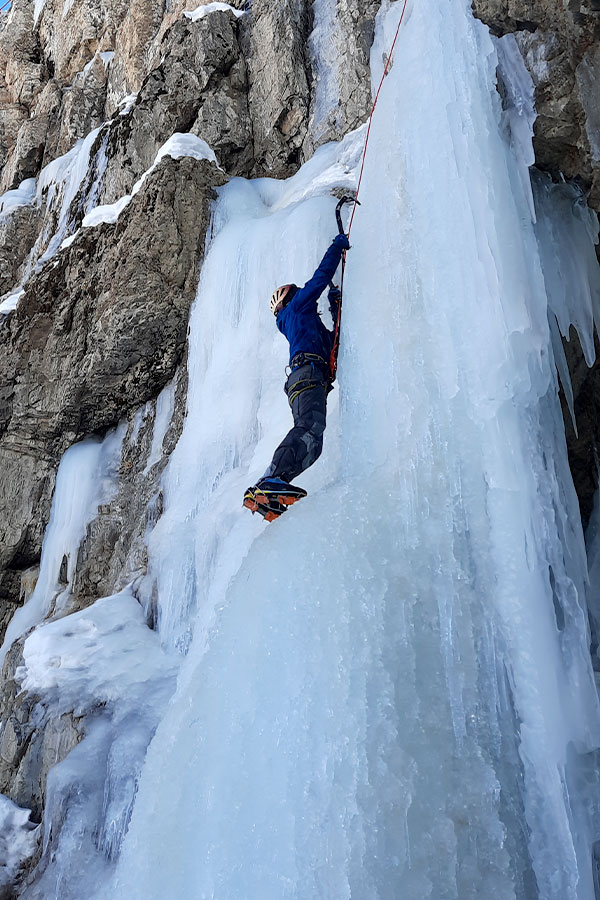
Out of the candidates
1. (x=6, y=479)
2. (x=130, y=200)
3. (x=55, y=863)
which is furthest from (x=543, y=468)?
(x=6, y=479)

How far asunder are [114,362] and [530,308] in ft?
15.8

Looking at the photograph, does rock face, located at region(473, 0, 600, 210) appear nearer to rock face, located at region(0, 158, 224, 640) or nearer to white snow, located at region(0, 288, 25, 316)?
rock face, located at region(0, 158, 224, 640)

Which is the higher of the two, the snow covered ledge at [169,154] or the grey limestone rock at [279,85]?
the grey limestone rock at [279,85]

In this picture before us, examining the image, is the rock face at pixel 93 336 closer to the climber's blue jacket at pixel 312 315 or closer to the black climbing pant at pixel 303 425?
the climber's blue jacket at pixel 312 315

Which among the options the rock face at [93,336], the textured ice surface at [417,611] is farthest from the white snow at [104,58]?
the textured ice surface at [417,611]

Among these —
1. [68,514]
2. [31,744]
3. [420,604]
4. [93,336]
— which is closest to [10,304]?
[93,336]

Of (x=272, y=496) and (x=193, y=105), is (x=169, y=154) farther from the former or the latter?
(x=272, y=496)

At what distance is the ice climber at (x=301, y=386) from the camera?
333 cm

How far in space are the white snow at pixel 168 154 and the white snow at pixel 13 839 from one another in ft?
18.0

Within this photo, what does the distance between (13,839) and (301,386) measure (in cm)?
313

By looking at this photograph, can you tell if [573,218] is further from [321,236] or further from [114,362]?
[114,362]

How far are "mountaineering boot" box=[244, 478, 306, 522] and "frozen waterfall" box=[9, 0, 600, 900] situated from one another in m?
0.20

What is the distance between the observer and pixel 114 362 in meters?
6.87

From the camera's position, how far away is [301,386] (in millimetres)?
3691
